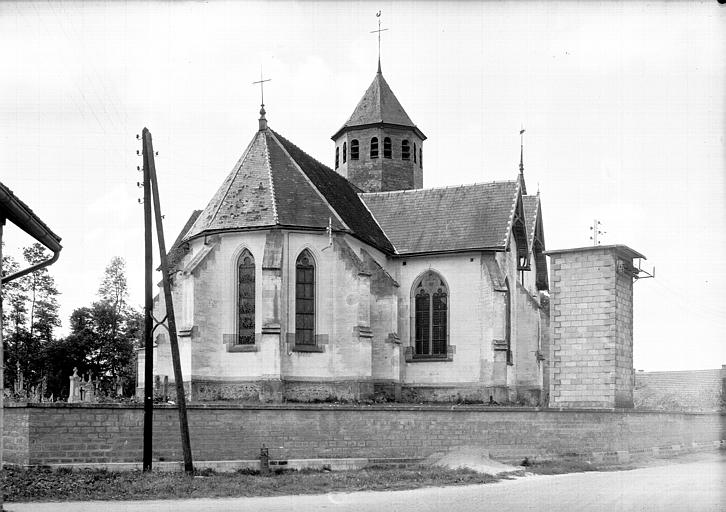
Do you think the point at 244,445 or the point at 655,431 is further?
the point at 655,431

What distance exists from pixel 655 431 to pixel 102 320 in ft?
143

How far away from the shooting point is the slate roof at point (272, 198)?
1359 inches

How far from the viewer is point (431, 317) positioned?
128ft

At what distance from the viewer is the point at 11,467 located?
20703mm

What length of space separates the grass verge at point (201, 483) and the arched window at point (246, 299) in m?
10.9

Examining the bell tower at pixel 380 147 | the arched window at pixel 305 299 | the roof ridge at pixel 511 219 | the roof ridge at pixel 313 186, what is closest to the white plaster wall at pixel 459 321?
the roof ridge at pixel 511 219

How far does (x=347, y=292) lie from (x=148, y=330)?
13.0m

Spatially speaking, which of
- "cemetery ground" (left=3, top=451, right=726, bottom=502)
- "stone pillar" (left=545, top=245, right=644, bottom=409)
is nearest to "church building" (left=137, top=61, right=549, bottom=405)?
"stone pillar" (left=545, top=245, right=644, bottom=409)

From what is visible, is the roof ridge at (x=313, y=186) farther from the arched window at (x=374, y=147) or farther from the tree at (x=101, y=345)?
the tree at (x=101, y=345)

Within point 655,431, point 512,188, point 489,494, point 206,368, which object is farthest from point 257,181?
point 489,494

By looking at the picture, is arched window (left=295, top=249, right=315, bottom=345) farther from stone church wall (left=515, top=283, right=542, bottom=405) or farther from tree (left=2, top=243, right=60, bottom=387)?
tree (left=2, top=243, right=60, bottom=387)

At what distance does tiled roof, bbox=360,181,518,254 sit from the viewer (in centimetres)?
3922

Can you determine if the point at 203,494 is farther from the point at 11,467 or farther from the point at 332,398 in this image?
the point at 332,398

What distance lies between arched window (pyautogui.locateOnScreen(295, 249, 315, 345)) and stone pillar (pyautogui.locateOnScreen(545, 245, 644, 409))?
29.6ft
